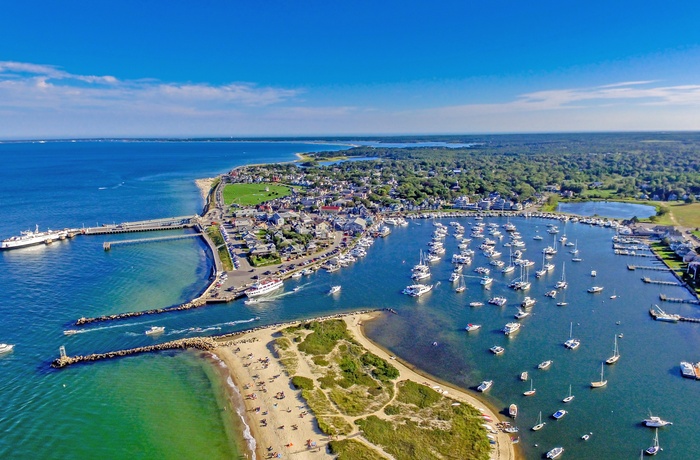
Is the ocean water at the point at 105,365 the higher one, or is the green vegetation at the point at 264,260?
the green vegetation at the point at 264,260

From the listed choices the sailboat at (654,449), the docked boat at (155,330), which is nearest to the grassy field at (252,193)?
the docked boat at (155,330)

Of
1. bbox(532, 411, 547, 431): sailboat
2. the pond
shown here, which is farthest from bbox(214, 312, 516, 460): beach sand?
the pond

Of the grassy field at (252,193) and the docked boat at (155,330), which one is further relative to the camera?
the grassy field at (252,193)

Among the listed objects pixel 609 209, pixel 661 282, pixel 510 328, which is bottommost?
pixel 661 282

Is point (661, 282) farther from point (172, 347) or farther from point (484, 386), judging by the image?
point (172, 347)

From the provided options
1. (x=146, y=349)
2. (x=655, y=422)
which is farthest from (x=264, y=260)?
(x=655, y=422)

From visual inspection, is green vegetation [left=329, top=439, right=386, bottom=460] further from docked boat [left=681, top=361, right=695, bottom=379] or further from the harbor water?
docked boat [left=681, top=361, right=695, bottom=379]

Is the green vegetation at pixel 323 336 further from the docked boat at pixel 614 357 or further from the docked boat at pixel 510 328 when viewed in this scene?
the docked boat at pixel 614 357
